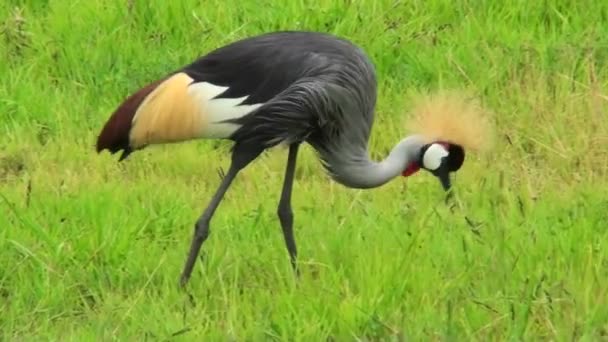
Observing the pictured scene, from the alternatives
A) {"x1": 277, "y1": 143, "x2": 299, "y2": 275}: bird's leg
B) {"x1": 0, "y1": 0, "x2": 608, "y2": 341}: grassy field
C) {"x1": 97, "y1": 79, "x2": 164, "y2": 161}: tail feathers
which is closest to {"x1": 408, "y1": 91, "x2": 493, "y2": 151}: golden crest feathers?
{"x1": 0, "y1": 0, "x2": 608, "y2": 341}: grassy field

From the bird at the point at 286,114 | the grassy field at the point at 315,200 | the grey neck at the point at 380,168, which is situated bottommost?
the grassy field at the point at 315,200

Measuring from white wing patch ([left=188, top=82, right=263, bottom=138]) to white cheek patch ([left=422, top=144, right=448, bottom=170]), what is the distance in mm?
A: 604

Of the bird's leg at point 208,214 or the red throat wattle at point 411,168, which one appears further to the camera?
the red throat wattle at point 411,168

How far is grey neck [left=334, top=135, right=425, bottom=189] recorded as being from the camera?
4.81 m

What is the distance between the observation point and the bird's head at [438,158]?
15.9 feet

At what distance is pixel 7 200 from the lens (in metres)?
5.16

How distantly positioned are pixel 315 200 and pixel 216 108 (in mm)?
876

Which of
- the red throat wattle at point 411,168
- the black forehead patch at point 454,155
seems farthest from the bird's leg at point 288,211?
the black forehead patch at point 454,155

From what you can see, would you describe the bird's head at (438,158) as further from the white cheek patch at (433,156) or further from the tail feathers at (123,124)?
the tail feathers at (123,124)

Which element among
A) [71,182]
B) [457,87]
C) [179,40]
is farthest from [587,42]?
[71,182]

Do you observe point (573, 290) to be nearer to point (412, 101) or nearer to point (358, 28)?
point (412, 101)

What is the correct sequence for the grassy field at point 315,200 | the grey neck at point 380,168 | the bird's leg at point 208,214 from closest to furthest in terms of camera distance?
the grassy field at point 315,200 → the bird's leg at point 208,214 → the grey neck at point 380,168

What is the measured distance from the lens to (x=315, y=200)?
5488 millimetres

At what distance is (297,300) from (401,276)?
1.13 ft
